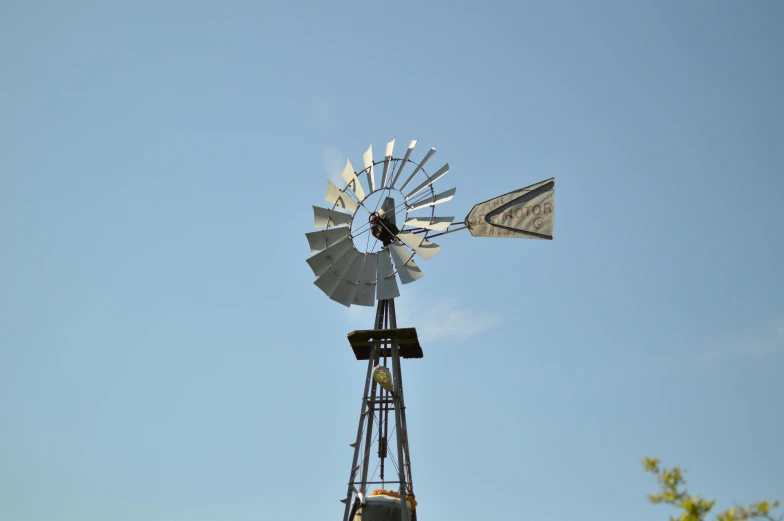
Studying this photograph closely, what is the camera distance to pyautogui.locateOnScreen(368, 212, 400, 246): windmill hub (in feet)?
56.5

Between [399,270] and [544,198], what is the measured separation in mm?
3555

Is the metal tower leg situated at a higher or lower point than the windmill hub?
lower

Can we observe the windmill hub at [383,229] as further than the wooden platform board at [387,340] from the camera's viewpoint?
Yes

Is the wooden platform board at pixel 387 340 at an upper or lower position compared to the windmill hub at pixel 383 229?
lower

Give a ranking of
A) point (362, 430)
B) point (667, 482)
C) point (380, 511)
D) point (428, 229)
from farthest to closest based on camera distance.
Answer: point (428, 229) < point (362, 430) < point (380, 511) < point (667, 482)

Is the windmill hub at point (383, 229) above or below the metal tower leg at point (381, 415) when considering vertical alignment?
above

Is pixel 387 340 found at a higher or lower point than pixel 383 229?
lower

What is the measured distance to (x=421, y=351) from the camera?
655 inches

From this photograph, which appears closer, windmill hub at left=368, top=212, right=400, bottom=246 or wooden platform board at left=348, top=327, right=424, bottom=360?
wooden platform board at left=348, top=327, right=424, bottom=360

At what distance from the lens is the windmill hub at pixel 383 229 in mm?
17230

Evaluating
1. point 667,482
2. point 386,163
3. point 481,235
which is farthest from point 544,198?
point 667,482

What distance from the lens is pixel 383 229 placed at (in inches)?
681

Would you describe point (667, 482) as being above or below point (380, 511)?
below

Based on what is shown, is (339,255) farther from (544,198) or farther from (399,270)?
(544,198)
